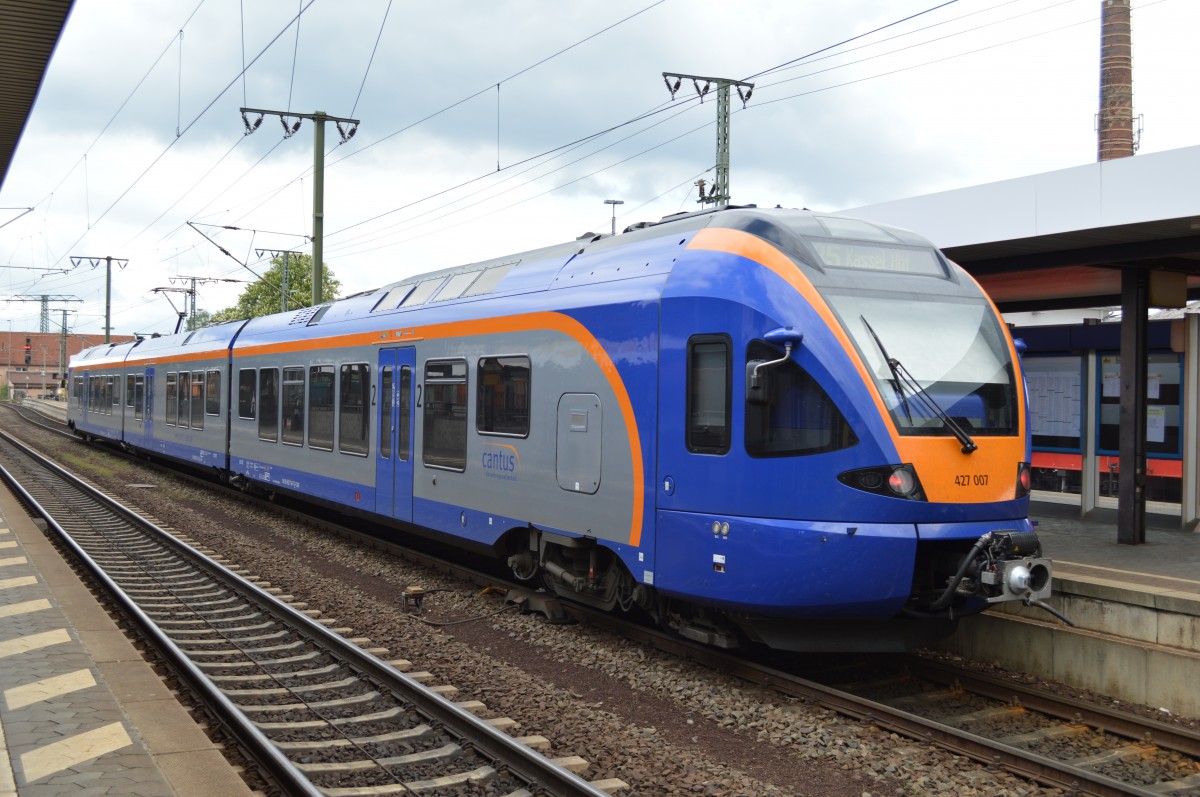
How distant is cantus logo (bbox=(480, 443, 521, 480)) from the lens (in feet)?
30.8


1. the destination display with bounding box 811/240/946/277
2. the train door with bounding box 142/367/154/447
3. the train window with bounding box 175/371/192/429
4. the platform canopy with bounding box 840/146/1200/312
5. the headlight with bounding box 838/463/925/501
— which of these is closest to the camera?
the headlight with bounding box 838/463/925/501

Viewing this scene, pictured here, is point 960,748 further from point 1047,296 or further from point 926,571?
point 1047,296

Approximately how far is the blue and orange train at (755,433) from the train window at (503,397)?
31 millimetres

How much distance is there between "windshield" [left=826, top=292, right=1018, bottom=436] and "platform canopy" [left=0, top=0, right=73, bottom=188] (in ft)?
18.7

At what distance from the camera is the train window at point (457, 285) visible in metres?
11.1

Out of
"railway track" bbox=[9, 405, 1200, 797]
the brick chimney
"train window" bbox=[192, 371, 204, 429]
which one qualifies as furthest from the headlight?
the brick chimney

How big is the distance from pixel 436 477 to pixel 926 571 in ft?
18.8

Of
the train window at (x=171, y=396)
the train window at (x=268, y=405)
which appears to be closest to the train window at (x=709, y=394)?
the train window at (x=268, y=405)

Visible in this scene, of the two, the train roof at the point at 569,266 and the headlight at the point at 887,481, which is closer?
the headlight at the point at 887,481

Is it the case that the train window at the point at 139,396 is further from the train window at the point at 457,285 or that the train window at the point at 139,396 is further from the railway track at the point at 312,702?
the train window at the point at 457,285

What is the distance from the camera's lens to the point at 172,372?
22609 millimetres

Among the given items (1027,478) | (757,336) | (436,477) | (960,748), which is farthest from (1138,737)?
(436,477)

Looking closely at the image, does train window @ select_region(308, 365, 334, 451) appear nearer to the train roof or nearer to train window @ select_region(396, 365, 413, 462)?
the train roof

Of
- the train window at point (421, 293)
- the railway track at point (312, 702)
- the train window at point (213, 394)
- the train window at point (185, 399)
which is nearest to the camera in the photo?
the railway track at point (312, 702)
